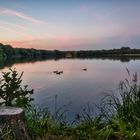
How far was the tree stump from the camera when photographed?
22.6ft

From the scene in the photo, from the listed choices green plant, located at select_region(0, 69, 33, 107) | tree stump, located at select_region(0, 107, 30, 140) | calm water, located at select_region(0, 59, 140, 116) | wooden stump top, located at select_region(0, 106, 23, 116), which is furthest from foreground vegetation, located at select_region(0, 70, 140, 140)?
calm water, located at select_region(0, 59, 140, 116)

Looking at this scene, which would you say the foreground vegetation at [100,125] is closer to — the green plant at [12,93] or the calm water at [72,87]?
the green plant at [12,93]

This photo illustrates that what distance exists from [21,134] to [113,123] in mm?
2322

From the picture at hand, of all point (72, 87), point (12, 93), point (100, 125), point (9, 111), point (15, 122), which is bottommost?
point (72, 87)

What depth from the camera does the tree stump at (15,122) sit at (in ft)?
22.6

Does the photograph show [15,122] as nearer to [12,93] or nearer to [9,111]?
[9,111]

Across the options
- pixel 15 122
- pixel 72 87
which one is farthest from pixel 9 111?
pixel 72 87

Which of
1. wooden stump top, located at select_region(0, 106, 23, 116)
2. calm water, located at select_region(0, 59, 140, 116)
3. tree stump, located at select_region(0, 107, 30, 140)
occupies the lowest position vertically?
calm water, located at select_region(0, 59, 140, 116)

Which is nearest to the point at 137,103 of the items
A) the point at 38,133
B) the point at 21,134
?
the point at 38,133

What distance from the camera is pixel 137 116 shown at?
26.9 feet

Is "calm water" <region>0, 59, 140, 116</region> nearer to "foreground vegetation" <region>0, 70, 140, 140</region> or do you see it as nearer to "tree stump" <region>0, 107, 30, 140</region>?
"foreground vegetation" <region>0, 70, 140, 140</region>

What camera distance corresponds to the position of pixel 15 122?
22.8 feet

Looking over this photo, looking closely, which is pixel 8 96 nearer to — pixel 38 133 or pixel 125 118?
pixel 38 133

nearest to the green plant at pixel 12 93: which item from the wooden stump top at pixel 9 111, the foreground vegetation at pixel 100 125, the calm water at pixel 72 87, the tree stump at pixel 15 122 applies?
the foreground vegetation at pixel 100 125
